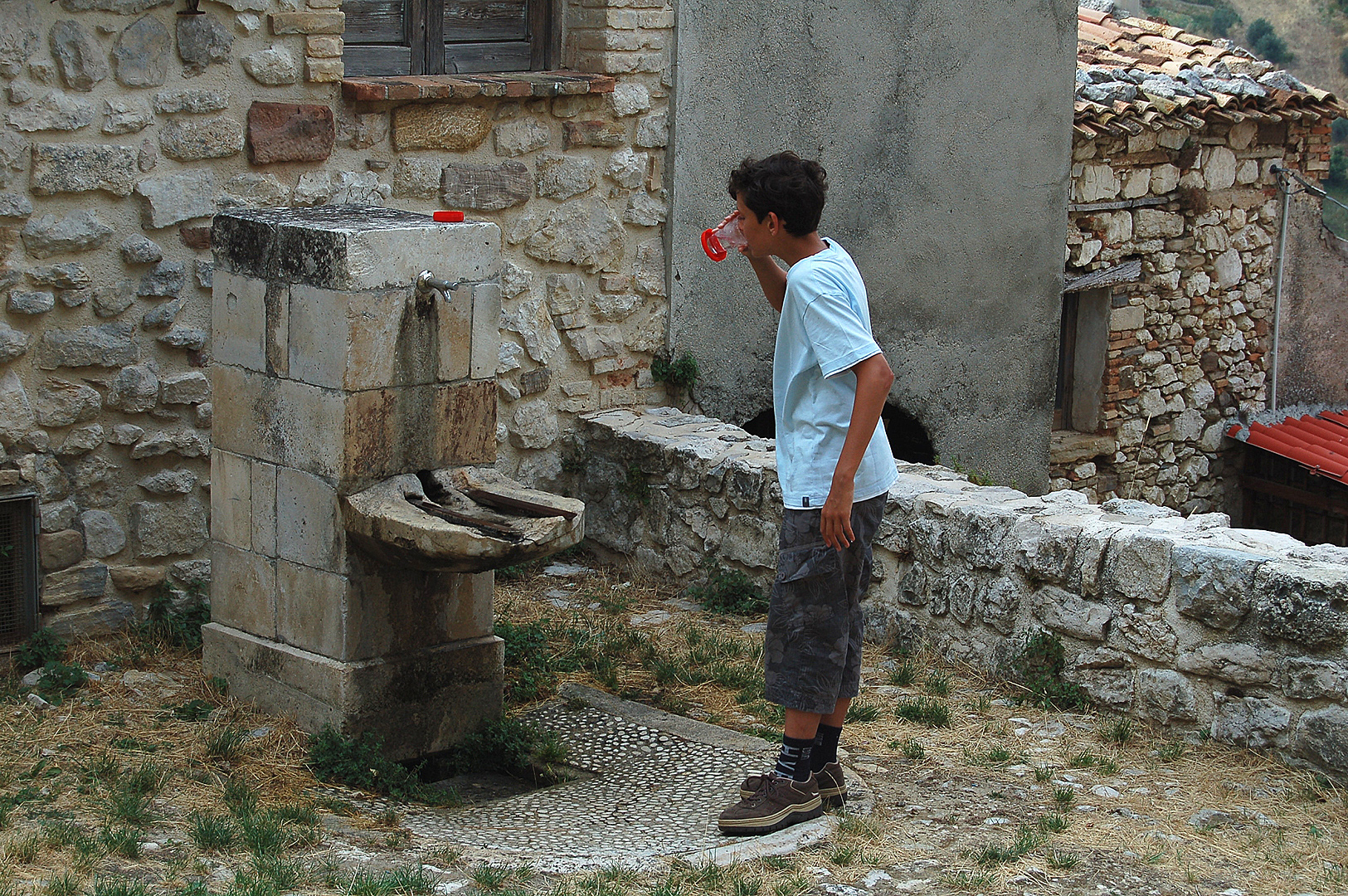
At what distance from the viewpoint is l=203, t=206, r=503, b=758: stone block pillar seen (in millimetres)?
4164

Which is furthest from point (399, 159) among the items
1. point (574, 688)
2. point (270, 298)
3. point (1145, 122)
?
point (1145, 122)

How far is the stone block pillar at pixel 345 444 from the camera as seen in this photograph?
4.16 m

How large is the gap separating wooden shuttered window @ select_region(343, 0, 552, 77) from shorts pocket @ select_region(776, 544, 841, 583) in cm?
332

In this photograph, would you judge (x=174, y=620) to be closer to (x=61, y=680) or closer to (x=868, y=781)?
(x=61, y=680)

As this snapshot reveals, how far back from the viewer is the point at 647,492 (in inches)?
253

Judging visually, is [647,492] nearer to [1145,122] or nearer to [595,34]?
[595,34]

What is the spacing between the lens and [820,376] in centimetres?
366

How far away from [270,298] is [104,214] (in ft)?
3.87

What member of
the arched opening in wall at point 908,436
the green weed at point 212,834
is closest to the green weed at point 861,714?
the green weed at point 212,834

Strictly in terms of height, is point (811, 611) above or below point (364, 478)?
below

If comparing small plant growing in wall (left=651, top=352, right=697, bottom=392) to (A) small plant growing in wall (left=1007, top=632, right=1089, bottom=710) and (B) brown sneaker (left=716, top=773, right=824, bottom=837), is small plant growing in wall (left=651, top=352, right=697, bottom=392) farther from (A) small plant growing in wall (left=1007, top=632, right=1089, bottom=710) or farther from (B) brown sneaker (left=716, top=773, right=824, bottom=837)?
(B) brown sneaker (left=716, top=773, right=824, bottom=837)

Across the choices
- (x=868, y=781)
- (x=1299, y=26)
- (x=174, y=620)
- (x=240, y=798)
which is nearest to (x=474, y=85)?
(x=174, y=620)

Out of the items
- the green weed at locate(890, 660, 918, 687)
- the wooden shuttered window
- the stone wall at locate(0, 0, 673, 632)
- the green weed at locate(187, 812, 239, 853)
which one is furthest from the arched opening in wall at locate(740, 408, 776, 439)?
the green weed at locate(187, 812, 239, 853)

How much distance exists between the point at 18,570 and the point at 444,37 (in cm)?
286
